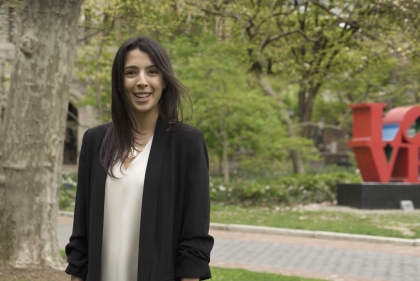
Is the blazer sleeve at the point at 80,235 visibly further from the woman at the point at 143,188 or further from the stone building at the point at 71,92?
the stone building at the point at 71,92

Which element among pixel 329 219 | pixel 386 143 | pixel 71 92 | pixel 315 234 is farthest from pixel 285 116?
pixel 71 92

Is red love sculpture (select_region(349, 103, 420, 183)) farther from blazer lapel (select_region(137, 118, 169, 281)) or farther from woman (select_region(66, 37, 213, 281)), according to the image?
blazer lapel (select_region(137, 118, 169, 281))

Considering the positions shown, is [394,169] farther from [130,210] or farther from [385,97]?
[130,210]

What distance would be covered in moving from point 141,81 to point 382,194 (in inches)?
647

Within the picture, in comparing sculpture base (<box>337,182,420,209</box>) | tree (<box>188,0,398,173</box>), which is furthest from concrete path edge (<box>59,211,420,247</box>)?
tree (<box>188,0,398,173</box>)

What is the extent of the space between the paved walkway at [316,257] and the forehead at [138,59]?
671 centimetres

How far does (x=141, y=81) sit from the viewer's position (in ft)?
9.68

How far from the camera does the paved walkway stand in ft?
31.7

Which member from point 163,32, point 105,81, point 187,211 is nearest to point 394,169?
Result: point 163,32

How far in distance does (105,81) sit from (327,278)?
14.5 meters

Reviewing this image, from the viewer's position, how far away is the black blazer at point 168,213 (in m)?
2.87

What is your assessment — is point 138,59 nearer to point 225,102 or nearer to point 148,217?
point 148,217

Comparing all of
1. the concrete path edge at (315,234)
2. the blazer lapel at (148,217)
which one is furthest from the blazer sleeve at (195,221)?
the concrete path edge at (315,234)

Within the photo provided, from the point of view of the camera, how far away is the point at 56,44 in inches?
306
